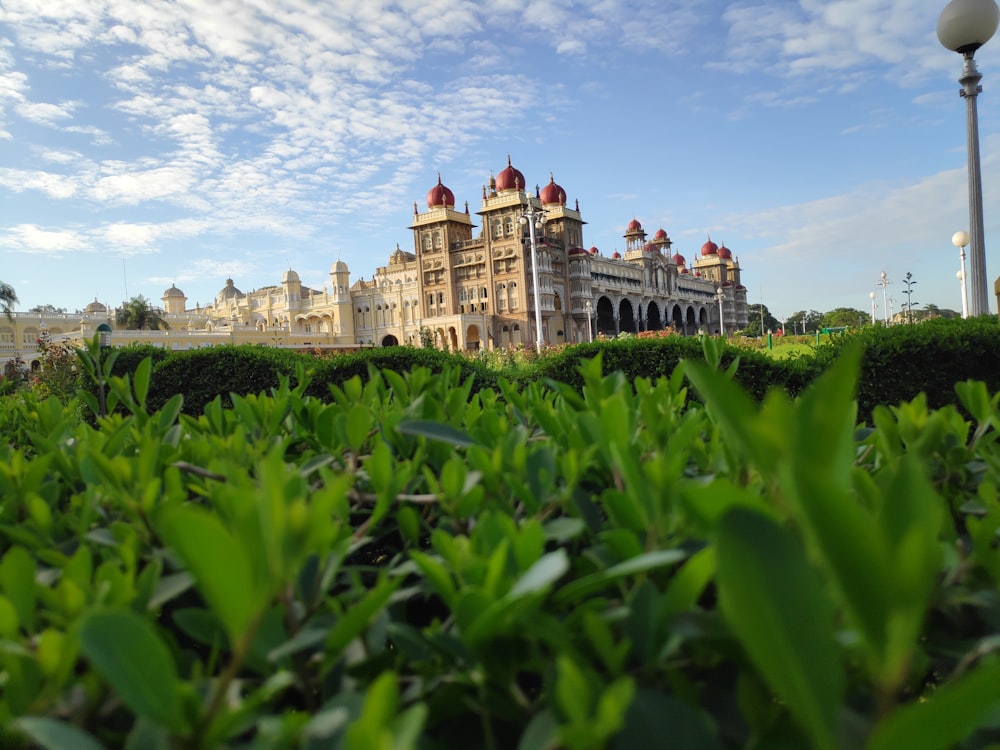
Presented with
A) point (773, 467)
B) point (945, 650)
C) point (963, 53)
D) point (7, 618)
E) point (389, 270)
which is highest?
point (389, 270)

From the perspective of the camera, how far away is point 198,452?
1.16 meters

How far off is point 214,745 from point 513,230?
4929cm

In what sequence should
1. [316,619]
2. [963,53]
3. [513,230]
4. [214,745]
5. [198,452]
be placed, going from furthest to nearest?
[513,230] < [963,53] < [198,452] < [316,619] < [214,745]

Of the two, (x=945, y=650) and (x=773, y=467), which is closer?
(x=773, y=467)

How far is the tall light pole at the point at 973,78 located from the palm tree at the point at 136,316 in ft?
211

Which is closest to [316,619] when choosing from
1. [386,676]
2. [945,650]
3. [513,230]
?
[386,676]

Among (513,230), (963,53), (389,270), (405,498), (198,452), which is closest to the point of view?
(405,498)

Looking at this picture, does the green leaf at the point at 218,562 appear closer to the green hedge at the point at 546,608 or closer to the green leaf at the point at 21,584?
the green hedge at the point at 546,608

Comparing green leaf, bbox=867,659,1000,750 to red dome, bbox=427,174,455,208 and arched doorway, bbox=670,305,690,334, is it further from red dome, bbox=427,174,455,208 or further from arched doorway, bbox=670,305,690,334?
arched doorway, bbox=670,305,690,334

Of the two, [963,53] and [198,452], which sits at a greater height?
[963,53]

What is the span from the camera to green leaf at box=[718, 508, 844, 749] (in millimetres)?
379

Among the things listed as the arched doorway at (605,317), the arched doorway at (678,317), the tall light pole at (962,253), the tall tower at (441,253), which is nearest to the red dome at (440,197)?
the tall tower at (441,253)

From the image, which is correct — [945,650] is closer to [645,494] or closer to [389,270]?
[645,494]

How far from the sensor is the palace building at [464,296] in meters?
48.7
